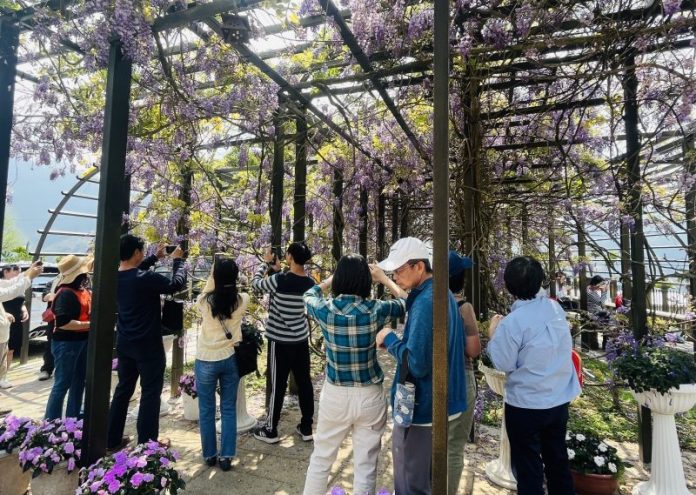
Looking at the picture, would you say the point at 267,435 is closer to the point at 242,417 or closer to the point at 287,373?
the point at 242,417

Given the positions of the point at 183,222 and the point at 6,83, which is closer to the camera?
the point at 6,83

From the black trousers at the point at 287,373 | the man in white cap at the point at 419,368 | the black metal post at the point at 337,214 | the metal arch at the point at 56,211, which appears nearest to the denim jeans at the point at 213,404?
the black trousers at the point at 287,373

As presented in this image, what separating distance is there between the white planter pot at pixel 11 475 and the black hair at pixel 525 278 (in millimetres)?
2795

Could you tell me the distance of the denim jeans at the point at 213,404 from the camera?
2.74m

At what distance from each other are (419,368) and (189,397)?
2778 millimetres

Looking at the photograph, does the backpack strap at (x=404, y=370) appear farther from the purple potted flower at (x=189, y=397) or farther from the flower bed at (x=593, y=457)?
the purple potted flower at (x=189, y=397)

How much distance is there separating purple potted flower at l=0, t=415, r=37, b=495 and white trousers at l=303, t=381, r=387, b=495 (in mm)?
1600

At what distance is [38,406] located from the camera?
395 centimetres

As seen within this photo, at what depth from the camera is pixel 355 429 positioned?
6.38 ft

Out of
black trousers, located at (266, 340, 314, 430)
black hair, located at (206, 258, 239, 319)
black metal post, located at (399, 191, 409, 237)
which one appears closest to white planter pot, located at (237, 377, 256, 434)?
black trousers, located at (266, 340, 314, 430)

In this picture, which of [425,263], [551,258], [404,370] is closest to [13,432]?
[404,370]

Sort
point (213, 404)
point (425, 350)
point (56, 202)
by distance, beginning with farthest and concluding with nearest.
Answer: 1. point (56, 202)
2. point (213, 404)
3. point (425, 350)

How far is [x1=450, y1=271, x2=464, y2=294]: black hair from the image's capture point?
210cm

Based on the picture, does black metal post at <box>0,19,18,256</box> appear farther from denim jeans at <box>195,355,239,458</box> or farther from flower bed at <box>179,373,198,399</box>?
flower bed at <box>179,373,198,399</box>
